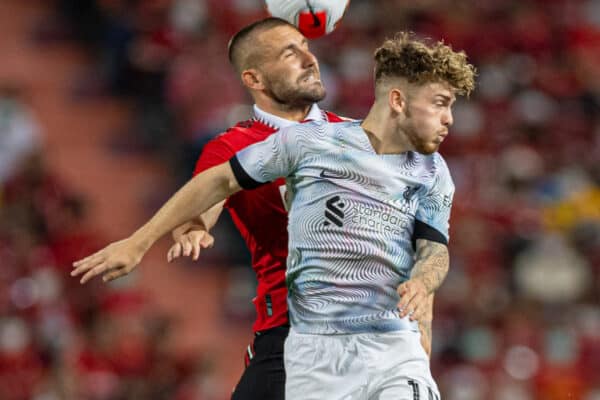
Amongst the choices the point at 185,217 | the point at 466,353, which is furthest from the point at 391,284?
the point at 466,353

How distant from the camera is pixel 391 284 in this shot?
4.04 metres

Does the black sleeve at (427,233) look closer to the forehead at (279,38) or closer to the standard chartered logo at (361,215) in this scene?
the standard chartered logo at (361,215)

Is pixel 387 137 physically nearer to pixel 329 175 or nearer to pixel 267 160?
pixel 329 175

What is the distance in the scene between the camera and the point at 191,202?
4.01 m

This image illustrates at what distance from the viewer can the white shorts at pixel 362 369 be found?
12.9 ft

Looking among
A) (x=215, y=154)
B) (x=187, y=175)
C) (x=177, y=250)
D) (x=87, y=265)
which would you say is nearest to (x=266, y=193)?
(x=215, y=154)

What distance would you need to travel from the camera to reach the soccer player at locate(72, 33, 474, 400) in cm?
398

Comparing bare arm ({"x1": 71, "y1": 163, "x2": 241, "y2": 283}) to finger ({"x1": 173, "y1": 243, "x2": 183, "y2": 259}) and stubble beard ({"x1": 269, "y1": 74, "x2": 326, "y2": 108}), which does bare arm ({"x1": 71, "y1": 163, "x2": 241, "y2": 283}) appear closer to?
finger ({"x1": 173, "y1": 243, "x2": 183, "y2": 259})

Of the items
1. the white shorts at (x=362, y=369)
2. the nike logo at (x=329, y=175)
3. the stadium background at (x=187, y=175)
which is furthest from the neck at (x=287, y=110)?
the stadium background at (x=187, y=175)

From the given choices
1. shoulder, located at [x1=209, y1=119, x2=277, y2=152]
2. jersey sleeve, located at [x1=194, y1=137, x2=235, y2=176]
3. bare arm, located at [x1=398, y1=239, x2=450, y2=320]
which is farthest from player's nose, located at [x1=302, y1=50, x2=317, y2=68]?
bare arm, located at [x1=398, y1=239, x2=450, y2=320]

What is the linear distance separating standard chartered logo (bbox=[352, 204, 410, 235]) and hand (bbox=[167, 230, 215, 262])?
0.56 meters

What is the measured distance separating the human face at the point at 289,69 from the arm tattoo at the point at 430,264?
86 cm

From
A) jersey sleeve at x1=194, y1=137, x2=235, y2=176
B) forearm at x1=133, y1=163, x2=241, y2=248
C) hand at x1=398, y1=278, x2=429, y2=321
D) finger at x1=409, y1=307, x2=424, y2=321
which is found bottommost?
finger at x1=409, y1=307, x2=424, y2=321

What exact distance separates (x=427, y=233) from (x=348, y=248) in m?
0.28
